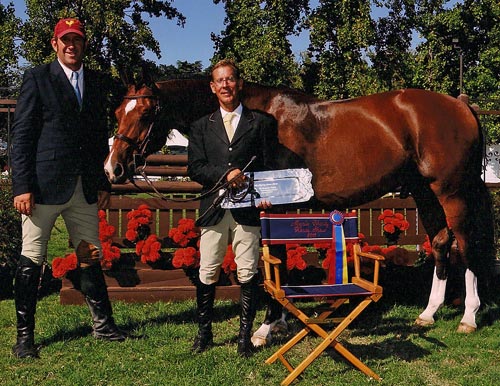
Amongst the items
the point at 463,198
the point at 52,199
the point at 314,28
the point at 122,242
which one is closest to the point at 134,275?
the point at 122,242

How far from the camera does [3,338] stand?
16.6 ft

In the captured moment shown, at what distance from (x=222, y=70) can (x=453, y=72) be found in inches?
1178

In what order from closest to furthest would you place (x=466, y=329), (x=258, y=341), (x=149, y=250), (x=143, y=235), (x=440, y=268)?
(x=258, y=341) < (x=466, y=329) < (x=440, y=268) < (x=149, y=250) < (x=143, y=235)

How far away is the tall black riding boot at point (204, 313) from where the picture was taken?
182 inches

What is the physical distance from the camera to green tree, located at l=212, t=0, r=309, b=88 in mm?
26297

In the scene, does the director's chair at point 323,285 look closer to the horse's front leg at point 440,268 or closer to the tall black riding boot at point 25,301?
the horse's front leg at point 440,268

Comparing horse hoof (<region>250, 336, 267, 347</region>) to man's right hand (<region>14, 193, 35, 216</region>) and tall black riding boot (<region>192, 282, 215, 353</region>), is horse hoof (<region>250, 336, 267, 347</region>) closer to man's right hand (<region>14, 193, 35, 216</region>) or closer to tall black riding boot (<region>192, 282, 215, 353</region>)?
tall black riding boot (<region>192, 282, 215, 353</region>)

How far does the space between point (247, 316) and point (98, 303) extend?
1.34m

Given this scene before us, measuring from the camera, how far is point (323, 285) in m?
4.50

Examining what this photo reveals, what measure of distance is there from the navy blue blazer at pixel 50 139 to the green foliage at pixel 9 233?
8.47 ft

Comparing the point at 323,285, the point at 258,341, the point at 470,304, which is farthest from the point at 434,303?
the point at 258,341

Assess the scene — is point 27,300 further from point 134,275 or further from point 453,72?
point 453,72

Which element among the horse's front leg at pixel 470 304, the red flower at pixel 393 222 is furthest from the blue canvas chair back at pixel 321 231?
the red flower at pixel 393 222

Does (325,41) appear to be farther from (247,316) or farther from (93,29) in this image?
(247,316)
